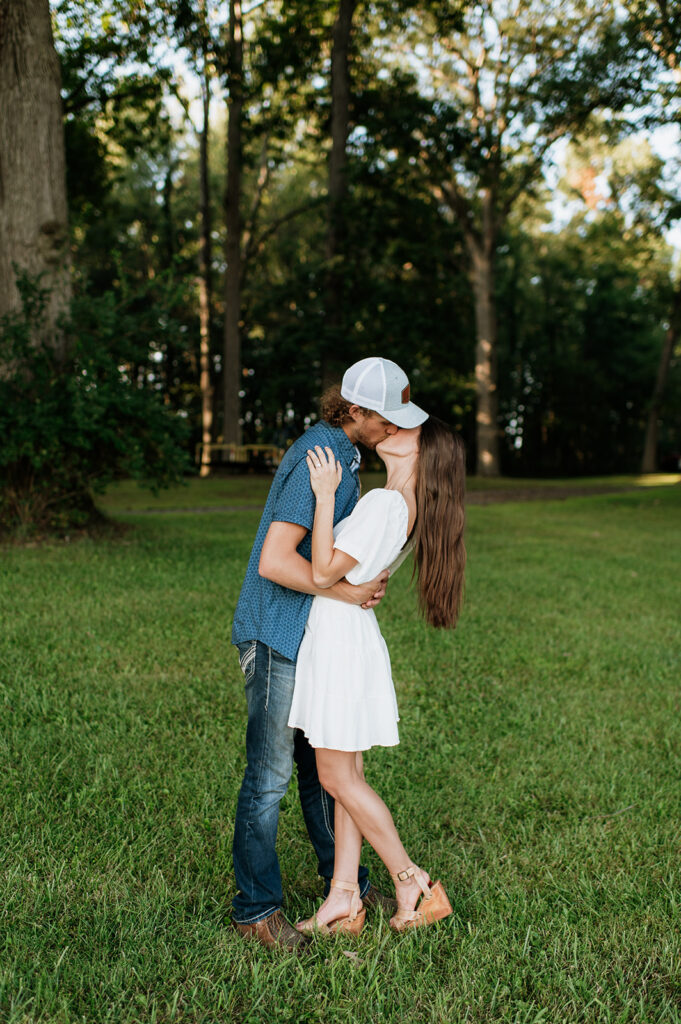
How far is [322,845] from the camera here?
304 cm

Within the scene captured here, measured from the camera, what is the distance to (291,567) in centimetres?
260

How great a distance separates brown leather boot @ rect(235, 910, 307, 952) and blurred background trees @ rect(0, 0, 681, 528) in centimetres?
784

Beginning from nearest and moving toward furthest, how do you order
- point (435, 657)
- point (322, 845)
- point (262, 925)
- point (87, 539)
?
point (262, 925)
point (322, 845)
point (435, 657)
point (87, 539)

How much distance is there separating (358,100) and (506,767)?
2449 centimetres

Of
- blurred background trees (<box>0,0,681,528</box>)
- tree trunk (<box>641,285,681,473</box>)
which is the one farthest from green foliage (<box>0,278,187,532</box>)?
tree trunk (<box>641,285,681,473</box>)

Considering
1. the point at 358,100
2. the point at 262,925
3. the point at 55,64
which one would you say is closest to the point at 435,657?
the point at 262,925

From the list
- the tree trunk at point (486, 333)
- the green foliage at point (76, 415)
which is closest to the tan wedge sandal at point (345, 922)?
the green foliage at point (76, 415)

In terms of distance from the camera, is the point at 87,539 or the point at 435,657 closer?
the point at 435,657

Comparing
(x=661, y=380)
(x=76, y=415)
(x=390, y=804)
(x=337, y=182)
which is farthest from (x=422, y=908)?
(x=661, y=380)

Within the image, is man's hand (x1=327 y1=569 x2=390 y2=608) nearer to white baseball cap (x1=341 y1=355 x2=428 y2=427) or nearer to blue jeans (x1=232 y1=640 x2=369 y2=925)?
blue jeans (x1=232 y1=640 x2=369 y2=925)

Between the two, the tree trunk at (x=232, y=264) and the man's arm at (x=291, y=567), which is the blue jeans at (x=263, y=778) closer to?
the man's arm at (x=291, y=567)

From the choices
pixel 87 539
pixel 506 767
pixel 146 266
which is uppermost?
pixel 146 266

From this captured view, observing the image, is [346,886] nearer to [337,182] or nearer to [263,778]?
[263,778]

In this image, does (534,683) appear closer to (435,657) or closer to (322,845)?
(435,657)
